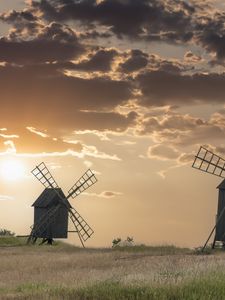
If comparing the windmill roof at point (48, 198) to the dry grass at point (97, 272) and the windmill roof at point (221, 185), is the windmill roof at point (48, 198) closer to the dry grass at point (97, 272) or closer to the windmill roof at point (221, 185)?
the dry grass at point (97, 272)

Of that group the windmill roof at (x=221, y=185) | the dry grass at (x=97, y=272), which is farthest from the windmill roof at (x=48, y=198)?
the windmill roof at (x=221, y=185)

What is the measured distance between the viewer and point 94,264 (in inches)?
1419

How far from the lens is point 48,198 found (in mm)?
68250

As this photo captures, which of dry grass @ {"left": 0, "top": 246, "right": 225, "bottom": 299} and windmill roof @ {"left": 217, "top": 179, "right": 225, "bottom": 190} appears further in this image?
windmill roof @ {"left": 217, "top": 179, "right": 225, "bottom": 190}

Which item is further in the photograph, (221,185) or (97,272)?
(221,185)

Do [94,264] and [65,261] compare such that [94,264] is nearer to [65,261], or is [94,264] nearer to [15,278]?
[65,261]

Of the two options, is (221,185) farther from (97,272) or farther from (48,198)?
(97,272)

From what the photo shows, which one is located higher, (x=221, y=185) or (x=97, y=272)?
(x=221, y=185)

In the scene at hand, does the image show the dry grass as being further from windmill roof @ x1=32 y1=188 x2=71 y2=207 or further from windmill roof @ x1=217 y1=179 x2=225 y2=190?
windmill roof @ x1=32 y1=188 x2=71 y2=207

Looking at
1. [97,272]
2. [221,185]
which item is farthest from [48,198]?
[97,272]

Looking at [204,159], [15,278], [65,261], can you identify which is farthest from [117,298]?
[204,159]

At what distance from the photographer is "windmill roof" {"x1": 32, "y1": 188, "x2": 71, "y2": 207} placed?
2657 inches

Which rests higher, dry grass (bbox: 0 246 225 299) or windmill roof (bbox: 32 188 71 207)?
windmill roof (bbox: 32 188 71 207)

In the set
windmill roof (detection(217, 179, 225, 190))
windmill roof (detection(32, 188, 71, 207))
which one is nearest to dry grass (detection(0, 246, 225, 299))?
windmill roof (detection(217, 179, 225, 190))
